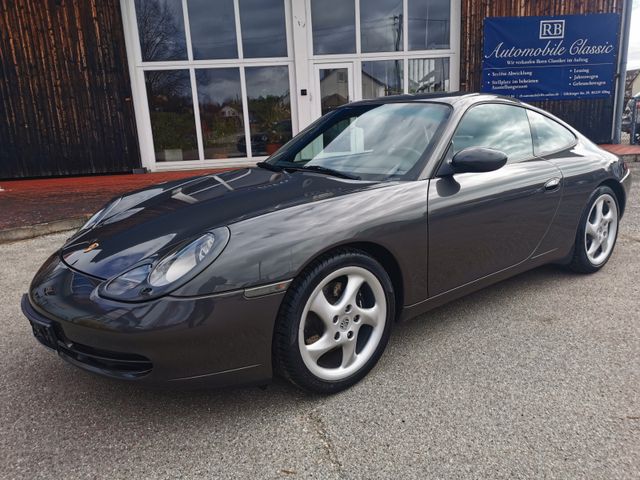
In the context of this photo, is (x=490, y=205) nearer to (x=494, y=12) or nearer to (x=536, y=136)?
(x=536, y=136)

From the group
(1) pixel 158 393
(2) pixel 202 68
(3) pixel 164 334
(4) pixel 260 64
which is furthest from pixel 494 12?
(3) pixel 164 334

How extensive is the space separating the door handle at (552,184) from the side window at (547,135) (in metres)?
0.22

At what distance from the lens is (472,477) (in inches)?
69.5

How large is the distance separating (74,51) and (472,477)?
10.8 metres

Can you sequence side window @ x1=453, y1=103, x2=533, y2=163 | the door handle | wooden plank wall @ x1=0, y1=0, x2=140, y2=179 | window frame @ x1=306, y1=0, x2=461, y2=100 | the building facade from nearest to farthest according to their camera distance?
1. side window @ x1=453, y1=103, x2=533, y2=163
2. the door handle
3. wooden plank wall @ x1=0, y1=0, x2=140, y2=179
4. the building facade
5. window frame @ x1=306, y1=0, x2=461, y2=100

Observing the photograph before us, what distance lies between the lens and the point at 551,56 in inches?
433

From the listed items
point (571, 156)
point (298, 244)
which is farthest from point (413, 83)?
point (298, 244)

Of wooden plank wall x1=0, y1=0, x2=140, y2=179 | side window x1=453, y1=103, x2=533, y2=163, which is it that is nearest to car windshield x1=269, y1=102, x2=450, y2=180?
side window x1=453, y1=103, x2=533, y2=163

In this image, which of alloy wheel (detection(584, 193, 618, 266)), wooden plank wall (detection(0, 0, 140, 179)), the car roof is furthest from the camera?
wooden plank wall (detection(0, 0, 140, 179))

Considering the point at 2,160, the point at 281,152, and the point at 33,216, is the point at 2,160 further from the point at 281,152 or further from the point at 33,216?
the point at 281,152

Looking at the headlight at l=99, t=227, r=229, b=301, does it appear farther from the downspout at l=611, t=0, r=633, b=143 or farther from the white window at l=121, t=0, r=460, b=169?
the downspout at l=611, t=0, r=633, b=143

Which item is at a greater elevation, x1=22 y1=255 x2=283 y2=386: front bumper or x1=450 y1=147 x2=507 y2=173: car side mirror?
x1=450 y1=147 x2=507 y2=173: car side mirror

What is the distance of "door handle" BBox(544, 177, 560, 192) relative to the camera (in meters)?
3.17

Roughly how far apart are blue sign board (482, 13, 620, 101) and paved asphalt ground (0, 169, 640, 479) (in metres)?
9.35
